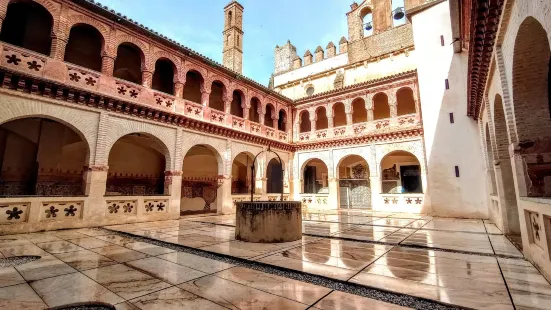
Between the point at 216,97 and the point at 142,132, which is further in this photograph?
the point at 216,97

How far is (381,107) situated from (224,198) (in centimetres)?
1197

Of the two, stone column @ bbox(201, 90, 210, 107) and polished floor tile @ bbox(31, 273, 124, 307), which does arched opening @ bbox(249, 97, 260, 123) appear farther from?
polished floor tile @ bbox(31, 273, 124, 307)

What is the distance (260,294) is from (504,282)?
3220mm

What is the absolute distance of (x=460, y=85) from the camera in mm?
12664

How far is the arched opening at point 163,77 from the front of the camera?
1284 cm

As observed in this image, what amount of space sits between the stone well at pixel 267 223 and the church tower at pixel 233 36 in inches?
751

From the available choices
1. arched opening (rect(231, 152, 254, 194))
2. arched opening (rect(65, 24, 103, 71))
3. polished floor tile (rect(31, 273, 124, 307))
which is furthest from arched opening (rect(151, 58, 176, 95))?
polished floor tile (rect(31, 273, 124, 307))

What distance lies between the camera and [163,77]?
42.7 feet

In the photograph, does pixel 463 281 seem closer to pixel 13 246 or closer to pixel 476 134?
pixel 13 246

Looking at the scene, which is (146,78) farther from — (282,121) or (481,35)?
(481,35)

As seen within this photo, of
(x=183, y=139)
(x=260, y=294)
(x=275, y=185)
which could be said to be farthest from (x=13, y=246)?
(x=275, y=185)

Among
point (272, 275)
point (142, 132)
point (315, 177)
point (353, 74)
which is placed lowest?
point (272, 275)

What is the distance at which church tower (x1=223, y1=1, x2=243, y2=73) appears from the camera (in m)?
23.2

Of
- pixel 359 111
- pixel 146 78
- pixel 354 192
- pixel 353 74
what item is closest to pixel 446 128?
pixel 359 111
